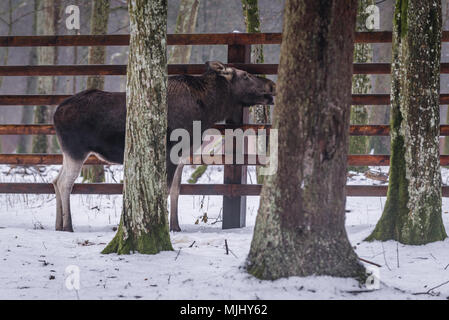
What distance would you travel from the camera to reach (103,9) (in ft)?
34.4

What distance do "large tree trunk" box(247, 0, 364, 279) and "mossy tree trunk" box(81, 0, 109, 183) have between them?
582 cm

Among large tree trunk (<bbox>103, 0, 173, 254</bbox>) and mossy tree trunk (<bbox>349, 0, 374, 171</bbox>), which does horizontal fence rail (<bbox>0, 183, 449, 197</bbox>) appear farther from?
mossy tree trunk (<bbox>349, 0, 374, 171</bbox>)

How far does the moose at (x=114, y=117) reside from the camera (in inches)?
250

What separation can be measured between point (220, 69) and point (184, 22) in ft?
26.4

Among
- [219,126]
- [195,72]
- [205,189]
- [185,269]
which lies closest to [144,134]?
[185,269]

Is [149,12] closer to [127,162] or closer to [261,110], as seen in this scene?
[127,162]

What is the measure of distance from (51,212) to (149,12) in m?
4.05

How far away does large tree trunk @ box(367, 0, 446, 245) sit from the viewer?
16.8ft

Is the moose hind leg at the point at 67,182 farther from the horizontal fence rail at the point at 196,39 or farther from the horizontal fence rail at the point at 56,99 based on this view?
the horizontal fence rail at the point at 196,39

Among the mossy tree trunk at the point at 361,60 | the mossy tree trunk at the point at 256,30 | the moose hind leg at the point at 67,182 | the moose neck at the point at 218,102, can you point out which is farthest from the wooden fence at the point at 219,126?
the mossy tree trunk at the point at 361,60

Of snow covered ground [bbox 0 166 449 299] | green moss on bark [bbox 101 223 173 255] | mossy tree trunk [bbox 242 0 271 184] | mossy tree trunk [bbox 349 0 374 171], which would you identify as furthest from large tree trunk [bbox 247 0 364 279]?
mossy tree trunk [bbox 349 0 374 171]

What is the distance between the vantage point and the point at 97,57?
10070mm

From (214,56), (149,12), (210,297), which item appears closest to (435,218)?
(210,297)
